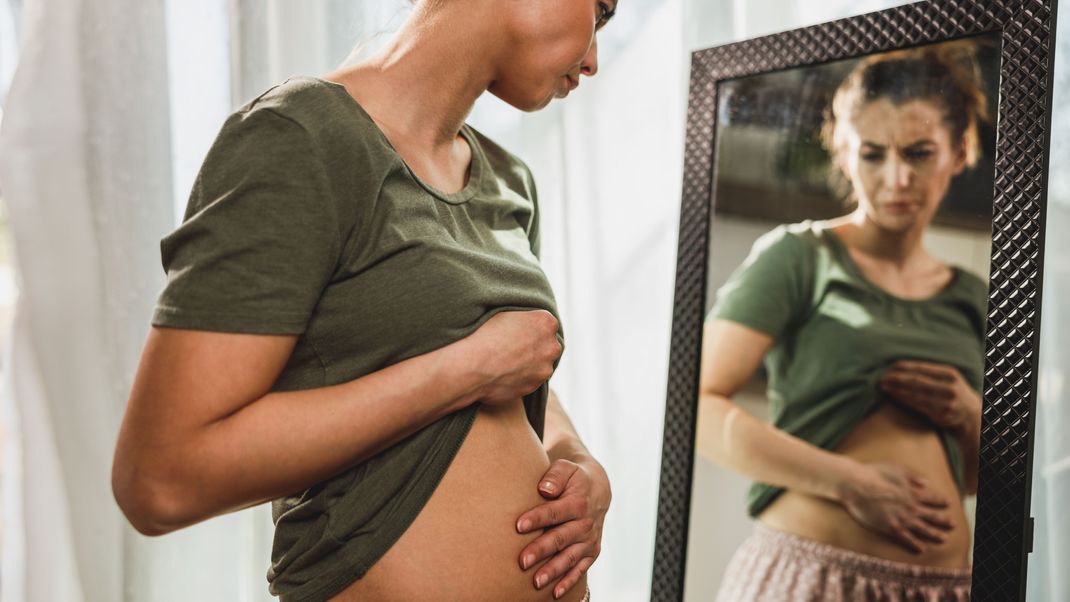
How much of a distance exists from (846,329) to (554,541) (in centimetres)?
59

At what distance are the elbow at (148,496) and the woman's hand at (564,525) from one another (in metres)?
0.31

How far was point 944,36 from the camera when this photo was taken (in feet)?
3.99

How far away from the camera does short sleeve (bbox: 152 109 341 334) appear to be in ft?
2.32

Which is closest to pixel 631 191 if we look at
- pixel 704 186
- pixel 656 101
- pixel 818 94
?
pixel 656 101

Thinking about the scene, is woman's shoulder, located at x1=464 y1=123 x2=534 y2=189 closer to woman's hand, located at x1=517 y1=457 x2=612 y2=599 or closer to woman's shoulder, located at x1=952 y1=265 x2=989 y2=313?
woman's hand, located at x1=517 y1=457 x2=612 y2=599

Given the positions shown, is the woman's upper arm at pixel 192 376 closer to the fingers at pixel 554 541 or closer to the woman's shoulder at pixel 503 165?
the fingers at pixel 554 541

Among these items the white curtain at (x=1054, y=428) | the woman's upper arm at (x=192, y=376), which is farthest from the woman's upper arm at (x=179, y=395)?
the white curtain at (x=1054, y=428)

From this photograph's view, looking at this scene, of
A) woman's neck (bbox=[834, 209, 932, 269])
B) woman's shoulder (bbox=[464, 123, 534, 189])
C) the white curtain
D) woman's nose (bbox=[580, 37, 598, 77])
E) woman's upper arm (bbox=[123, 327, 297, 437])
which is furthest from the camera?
the white curtain

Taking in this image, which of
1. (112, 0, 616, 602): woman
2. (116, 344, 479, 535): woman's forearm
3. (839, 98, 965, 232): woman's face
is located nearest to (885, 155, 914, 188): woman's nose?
(839, 98, 965, 232): woman's face

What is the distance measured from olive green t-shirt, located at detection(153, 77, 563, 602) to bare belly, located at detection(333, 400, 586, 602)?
1 cm

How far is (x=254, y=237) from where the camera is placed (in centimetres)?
72

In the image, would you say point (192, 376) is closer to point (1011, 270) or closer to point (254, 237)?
point (254, 237)

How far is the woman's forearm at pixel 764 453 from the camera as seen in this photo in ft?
4.22

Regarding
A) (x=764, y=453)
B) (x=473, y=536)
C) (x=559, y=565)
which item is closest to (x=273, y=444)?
(x=473, y=536)
